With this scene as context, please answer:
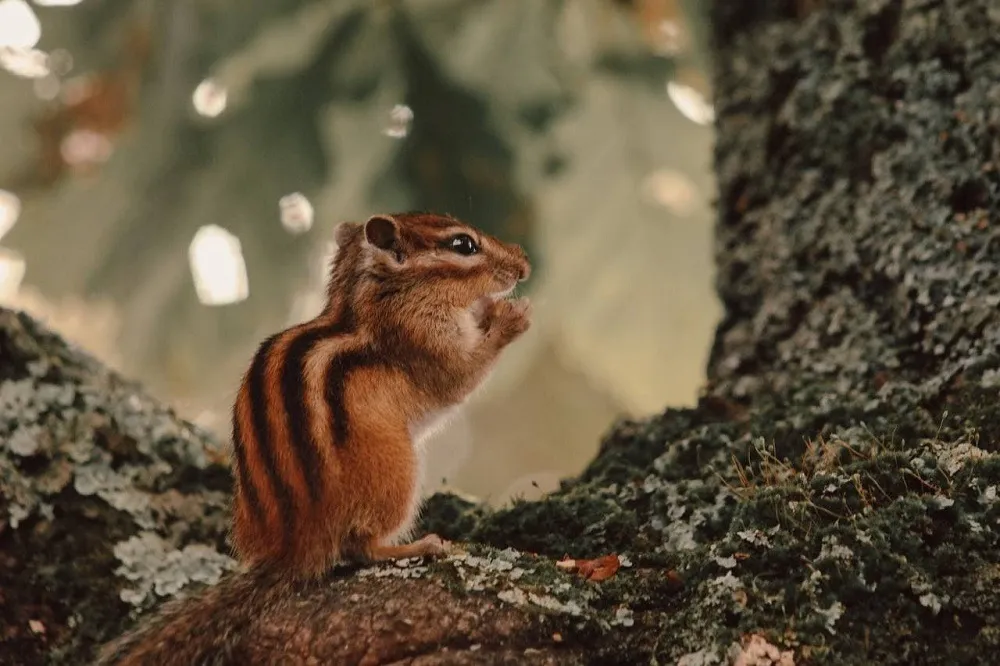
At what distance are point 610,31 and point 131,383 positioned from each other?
2519 mm

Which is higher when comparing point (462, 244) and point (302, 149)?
point (302, 149)

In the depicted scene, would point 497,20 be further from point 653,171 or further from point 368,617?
point 368,617

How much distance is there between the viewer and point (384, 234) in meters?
2.54

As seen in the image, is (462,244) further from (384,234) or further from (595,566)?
(595,566)

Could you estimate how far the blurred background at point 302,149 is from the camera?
392 cm

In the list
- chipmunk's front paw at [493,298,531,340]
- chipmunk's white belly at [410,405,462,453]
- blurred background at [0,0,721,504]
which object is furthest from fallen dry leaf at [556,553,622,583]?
blurred background at [0,0,721,504]

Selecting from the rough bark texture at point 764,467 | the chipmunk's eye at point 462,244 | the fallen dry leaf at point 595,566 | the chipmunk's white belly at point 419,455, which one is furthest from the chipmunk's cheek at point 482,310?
the fallen dry leaf at point 595,566

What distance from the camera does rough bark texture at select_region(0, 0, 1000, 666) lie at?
1.59 m

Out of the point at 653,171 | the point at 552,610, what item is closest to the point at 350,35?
the point at 653,171

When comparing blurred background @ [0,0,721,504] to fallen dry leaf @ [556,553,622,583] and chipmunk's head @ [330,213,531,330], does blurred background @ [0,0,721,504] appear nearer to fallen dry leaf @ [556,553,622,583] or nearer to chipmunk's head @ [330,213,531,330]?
chipmunk's head @ [330,213,531,330]

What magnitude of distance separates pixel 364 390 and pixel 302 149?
2139mm

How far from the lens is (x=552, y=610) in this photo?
164 centimetres

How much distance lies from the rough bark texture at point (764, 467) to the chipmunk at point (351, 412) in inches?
4.1

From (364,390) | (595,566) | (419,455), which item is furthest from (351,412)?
(595,566)
